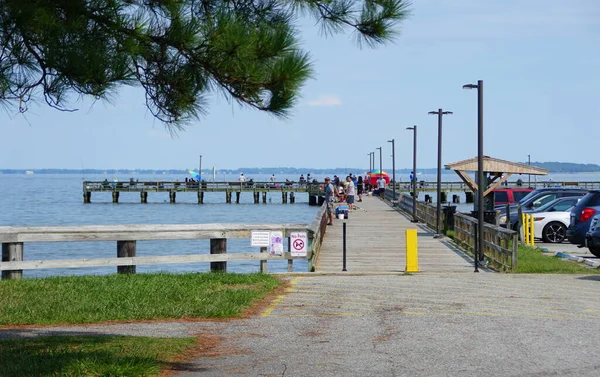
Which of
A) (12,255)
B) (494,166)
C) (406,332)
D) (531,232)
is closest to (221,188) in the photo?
(494,166)

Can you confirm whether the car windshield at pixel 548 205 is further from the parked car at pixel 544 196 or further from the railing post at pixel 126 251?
the railing post at pixel 126 251

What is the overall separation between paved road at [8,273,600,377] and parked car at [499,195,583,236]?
1341 centimetres

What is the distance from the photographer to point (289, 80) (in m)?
8.75

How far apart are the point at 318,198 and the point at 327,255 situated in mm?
73700

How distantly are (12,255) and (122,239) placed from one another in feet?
6.47

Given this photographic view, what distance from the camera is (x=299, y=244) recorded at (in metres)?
19.8

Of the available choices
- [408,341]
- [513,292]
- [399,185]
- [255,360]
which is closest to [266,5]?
[255,360]

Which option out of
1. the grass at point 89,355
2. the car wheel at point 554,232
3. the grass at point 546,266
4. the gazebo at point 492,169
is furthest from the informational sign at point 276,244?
the gazebo at point 492,169

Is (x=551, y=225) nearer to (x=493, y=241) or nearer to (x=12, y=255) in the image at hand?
(x=493, y=241)

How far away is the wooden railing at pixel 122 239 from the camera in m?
17.0

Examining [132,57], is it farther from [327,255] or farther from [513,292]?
[327,255]

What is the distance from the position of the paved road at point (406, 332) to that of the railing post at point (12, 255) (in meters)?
4.91

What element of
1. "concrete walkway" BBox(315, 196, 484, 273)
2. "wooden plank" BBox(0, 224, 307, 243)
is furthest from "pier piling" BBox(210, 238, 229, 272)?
"concrete walkway" BBox(315, 196, 484, 273)

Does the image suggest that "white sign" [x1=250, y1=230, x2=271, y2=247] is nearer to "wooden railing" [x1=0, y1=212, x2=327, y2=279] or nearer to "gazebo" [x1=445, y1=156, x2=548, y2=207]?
"wooden railing" [x1=0, y1=212, x2=327, y2=279]
